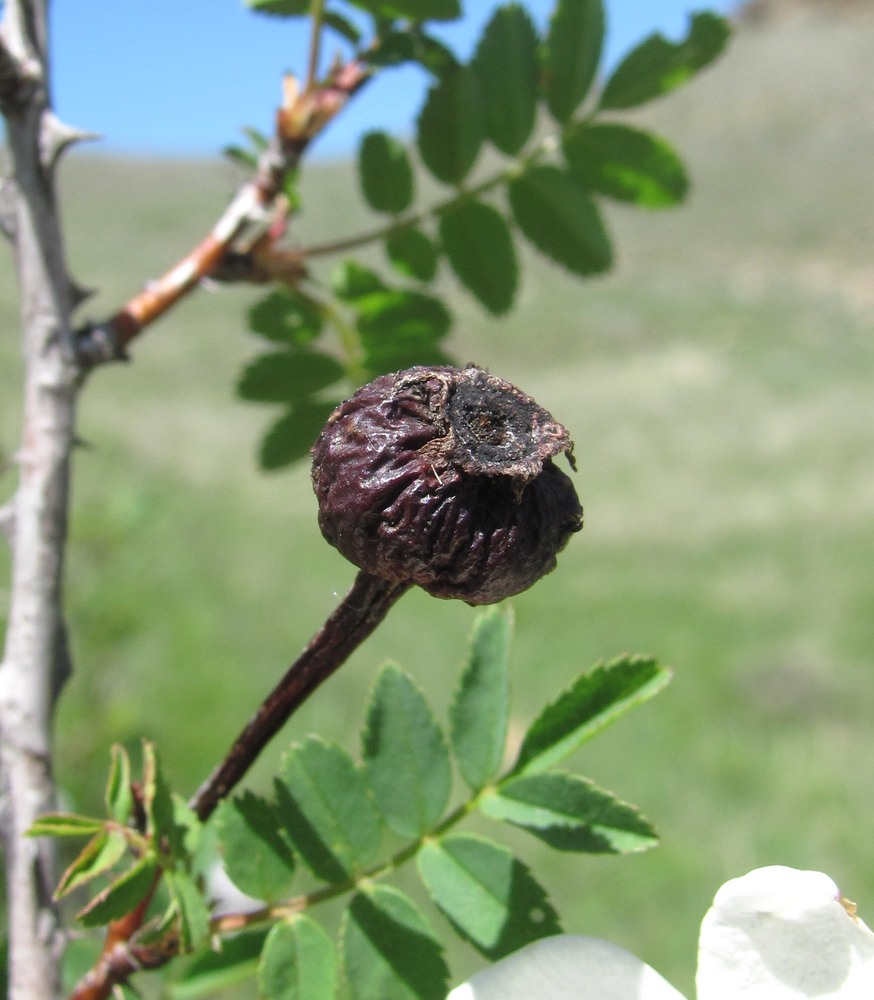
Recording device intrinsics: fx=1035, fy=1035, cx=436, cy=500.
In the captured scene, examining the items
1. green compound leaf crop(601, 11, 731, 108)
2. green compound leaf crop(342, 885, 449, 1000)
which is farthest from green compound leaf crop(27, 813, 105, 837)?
green compound leaf crop(601, 11, 731, 108)

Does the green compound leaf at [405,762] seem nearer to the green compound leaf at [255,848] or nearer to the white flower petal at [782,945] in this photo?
the green compound leaf at [255,848]

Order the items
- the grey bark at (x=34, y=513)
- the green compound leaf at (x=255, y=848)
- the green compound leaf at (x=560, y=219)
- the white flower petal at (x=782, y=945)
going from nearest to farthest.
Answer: the white flower petal at (x=782, y=945) → the green compound leaf at (x=255, y=848) → the grey bark at (x=34, y=513) → the green compound leaf at (x=560, y=219)

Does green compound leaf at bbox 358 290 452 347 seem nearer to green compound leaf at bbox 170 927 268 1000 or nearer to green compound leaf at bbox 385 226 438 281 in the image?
green compound leaf at bbox 385 226 438 281

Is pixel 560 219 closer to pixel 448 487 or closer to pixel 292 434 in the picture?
pixel 292 434

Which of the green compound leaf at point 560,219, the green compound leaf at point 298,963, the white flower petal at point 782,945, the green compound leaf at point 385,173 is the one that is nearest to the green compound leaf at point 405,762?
the green compound leaf at point 298,963

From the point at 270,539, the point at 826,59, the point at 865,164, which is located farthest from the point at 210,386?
the point at 826,59

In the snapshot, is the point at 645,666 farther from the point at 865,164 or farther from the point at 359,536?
the point at 865,164
